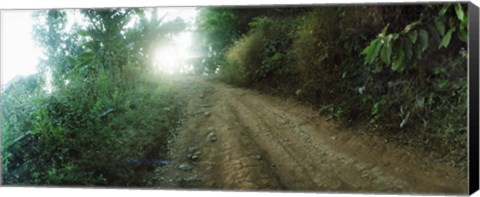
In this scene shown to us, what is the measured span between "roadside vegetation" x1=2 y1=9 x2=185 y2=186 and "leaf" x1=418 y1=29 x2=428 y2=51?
149 centimetres

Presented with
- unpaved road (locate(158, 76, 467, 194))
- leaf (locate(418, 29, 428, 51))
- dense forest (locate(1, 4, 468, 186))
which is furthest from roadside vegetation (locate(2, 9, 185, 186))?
leaf (locate(418, 29, 428, 51))

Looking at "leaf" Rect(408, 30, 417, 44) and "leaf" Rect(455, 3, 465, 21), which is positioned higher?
"leaf" Rect(455, 3, 465, 21)

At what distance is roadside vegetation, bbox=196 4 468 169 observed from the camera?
10.7ft

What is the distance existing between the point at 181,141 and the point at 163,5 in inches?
34.6

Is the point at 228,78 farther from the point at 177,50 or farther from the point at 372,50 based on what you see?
the point at 372,50

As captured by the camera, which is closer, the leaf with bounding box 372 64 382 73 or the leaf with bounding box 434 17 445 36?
the leaf with bounding box 434 17 445 36

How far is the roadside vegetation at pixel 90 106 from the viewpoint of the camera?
3.78 m

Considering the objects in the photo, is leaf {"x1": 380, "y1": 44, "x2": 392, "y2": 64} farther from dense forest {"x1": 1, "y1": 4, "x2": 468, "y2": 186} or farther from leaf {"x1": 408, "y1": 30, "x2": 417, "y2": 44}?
leaf {"x1": 408, "y1": 30, "x2": 417, "y2": 44}

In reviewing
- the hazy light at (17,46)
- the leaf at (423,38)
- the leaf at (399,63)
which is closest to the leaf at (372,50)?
the leaf at (399,63)

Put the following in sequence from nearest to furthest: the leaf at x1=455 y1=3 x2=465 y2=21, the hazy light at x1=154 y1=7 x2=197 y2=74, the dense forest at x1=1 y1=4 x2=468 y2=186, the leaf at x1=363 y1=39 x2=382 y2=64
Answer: the leaf at x1=455 y1=3 x2=465 y2=21 < the dense forest at x1=1 y1=4 x2=468 y2=186 < the leaf at x1=363 y1=39 x2=382 y2=64 < the hazy light at x1=154 y1=7 x2=197 y2=74

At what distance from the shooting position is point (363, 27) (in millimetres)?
3488

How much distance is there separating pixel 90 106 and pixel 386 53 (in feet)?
6.30

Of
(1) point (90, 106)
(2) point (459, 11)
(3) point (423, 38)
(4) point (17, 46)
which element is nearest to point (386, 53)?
(3) point (423, 38)

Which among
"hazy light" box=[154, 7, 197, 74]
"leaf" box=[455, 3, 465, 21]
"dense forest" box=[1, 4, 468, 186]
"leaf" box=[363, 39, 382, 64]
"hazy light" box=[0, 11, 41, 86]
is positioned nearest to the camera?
"leaf" box=[455, 3, 465, 21]
